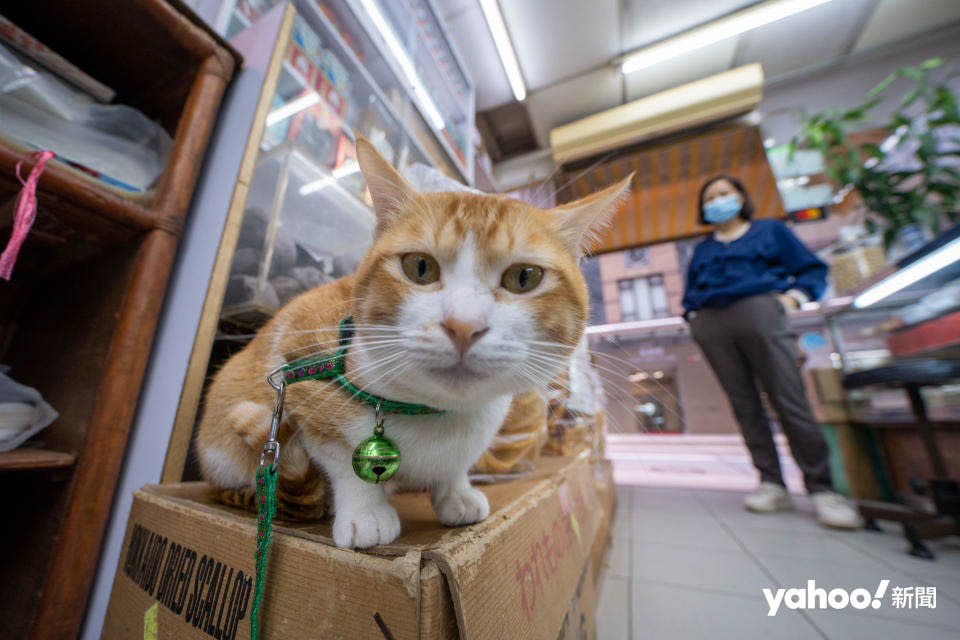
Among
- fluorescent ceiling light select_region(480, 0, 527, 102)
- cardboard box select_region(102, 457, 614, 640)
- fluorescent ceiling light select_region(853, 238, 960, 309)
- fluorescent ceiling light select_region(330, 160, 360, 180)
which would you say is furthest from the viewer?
fluorescent ceiling light select_region(480, 0, 527, 102)

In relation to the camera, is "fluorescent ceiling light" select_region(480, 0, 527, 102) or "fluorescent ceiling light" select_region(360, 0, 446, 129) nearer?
"fluorescent ceiling light" select_region(360, 0, 446, 129)

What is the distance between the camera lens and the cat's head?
0.38 m

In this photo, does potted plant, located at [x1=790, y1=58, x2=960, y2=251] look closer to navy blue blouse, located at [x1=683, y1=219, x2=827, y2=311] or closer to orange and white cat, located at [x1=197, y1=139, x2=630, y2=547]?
navy blue blouse, located at [x1=683, y1=219, x2=827, y2=311]

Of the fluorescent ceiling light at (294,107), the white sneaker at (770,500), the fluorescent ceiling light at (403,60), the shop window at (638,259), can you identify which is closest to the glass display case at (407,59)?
the fluorescent ceiling light at (403,60)

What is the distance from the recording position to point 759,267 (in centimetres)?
178

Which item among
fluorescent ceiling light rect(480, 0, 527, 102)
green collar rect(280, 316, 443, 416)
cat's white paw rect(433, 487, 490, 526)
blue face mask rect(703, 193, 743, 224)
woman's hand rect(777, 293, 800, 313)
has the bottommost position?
cat's white paw rect(433, 487, 490, 526)

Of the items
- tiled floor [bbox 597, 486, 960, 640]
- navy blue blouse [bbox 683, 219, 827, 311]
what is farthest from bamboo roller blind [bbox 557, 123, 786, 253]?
tiled floor [bbox 597, 486, 960, 640]

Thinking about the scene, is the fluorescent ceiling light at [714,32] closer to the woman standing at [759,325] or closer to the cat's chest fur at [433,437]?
the woman standing at [759,325]

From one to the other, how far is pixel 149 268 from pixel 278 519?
64 centimetres

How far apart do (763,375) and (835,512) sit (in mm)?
627

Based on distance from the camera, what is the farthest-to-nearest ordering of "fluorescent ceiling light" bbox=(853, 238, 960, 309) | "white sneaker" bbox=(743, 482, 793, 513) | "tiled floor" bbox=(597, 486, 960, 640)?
"white sneaker" bbox=(743, 482, 793, 513) → "fluorescent ceiling light" bbox=(853, 238, 960, 309) → "tiled floor" bbox=(597, 486, 960, 640)

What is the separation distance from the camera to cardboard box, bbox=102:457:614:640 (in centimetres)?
29

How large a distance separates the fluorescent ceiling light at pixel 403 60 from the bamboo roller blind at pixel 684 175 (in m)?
1.28

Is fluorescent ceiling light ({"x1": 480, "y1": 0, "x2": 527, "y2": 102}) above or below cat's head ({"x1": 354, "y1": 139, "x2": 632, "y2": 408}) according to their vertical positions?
above
